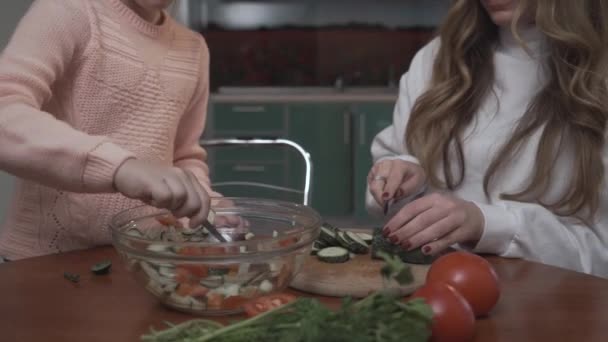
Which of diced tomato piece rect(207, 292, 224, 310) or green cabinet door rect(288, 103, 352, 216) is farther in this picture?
green cabinet door rect(288, 103, 352, 216)

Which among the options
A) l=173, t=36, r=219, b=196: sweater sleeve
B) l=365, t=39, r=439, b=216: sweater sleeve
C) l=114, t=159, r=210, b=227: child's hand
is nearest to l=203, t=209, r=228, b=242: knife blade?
l=114, t=159, r=210, b=227: child's hand

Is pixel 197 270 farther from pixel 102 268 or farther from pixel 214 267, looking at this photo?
pixel 102 268

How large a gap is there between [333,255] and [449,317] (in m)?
0.39

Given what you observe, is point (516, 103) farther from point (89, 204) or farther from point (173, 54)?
point (89, 204)

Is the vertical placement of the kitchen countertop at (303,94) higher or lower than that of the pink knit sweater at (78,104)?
lower

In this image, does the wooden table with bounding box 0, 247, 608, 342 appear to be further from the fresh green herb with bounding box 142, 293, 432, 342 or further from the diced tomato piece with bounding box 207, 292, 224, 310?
the fresh green herb with bounding box 142, 293, 432, 342

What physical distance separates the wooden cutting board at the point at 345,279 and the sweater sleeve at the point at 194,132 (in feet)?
1.87

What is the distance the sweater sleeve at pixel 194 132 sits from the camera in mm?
1657

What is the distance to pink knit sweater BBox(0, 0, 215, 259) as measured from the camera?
1.14 metres

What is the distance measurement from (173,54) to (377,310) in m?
0.95

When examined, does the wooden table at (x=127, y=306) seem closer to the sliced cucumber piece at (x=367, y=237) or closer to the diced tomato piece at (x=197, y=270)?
the diced tomato piece at (x=197, y=270)

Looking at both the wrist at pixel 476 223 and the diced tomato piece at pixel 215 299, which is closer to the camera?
the diced tomato piece at pixel 215 299

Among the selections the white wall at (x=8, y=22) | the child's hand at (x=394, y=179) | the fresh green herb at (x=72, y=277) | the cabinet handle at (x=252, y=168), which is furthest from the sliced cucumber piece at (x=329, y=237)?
the cabinet handle at (x=252, y=168)

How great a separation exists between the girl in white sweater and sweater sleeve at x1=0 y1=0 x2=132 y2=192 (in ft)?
1.66
